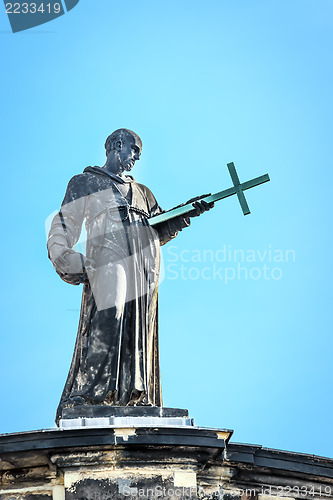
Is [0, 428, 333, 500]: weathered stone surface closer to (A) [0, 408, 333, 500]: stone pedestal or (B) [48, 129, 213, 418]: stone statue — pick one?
(A) [0, 408, 333, 500]: stone pedestal

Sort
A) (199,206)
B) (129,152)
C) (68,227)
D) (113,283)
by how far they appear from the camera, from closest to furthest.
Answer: (113,283) < (68,227) < (199,206) < (129,152)

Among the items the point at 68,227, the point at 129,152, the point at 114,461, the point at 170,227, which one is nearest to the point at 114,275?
the point at 68,227

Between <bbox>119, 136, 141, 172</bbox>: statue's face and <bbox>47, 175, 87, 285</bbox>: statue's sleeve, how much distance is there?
2.09ft

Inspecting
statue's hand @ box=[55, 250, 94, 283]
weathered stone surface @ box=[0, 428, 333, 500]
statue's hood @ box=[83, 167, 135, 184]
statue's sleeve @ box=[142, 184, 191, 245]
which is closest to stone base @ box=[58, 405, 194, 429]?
weathered stone surface @ box=[0, 428, 333, 500]

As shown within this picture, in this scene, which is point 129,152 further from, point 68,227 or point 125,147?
point 68,227

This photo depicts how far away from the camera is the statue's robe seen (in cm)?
1251

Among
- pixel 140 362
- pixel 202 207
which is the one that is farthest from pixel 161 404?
pixel 202 207

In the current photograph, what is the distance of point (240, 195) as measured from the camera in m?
13.6

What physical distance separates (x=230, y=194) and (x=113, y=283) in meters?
1.87

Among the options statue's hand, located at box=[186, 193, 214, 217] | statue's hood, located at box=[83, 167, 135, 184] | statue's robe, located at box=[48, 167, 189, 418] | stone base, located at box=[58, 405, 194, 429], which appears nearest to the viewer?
stone base, located at box=[58, 405, 194, 429]

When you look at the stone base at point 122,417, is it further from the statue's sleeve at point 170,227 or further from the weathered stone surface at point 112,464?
the statue's sleeve at point 170,227

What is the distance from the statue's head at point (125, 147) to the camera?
46.1ft

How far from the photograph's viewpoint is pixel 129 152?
14.1 meters

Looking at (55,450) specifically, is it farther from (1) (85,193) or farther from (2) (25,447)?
(1) (85,193)
